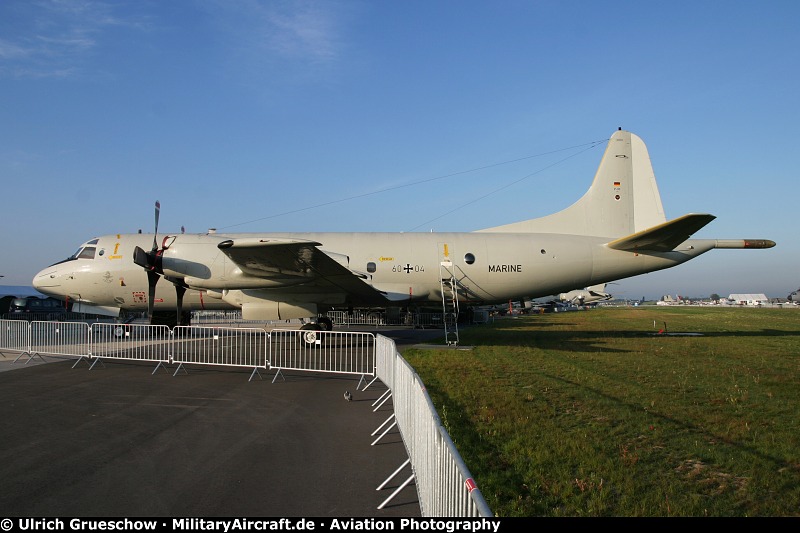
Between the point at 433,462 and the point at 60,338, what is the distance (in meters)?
14.7

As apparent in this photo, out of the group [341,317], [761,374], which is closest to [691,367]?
[761,374]

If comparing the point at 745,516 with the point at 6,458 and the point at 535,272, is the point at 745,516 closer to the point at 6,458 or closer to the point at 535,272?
the point at 6,458

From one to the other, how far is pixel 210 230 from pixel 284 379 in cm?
1012

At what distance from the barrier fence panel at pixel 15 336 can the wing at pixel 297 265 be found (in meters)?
6.21

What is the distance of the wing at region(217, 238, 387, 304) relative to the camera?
14570mm

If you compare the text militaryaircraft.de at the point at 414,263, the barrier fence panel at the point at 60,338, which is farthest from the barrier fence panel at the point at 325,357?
the barrier fence panel at the point at 60,338

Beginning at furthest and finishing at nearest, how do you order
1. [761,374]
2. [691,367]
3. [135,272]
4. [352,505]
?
[135,272] < [691,367] < [761,374] < [352,505]

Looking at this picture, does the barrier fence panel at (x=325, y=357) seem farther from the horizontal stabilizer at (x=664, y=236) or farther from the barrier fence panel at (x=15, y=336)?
the horizontal stabilizer at (x=664, y=236)

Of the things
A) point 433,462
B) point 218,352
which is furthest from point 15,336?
point 433,462

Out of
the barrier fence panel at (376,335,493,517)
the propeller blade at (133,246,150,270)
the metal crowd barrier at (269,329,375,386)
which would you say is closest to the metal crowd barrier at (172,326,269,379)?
the metal crowd barrier at (269,329,375,386)

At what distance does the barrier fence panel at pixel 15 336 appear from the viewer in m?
15.4

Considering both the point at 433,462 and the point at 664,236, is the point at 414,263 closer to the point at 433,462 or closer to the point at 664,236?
the point at 664,236

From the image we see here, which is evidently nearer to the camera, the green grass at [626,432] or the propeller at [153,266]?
the green grass at [626,432]
